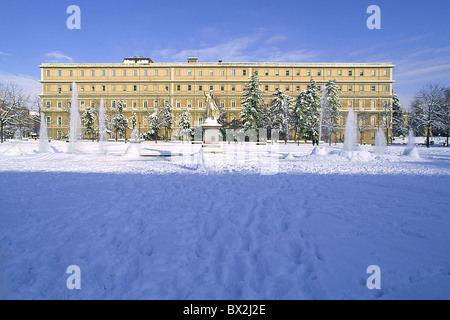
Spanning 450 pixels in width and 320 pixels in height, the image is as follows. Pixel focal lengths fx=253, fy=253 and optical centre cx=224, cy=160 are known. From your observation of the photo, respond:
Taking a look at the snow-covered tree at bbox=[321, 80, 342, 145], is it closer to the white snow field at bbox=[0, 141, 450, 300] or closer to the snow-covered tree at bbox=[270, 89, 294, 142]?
the snow-covered tree at bbox=[270, 89, 294, 142]

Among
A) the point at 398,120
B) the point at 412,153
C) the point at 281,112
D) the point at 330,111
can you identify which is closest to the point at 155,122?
the point at 281,112

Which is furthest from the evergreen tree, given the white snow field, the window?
the white snow field

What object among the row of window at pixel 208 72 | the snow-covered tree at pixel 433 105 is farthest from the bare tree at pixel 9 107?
the snow-covered tree at pixel 433 105

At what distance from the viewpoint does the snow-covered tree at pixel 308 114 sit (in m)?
39.6

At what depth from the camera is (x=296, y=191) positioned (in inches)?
240

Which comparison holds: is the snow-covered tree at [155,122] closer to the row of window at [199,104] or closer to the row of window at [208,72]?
the row of window at [199,104]

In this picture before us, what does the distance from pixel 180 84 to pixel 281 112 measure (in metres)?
25.4

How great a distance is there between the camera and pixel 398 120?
1870 inches

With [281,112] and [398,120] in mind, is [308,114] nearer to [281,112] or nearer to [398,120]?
[281,112]

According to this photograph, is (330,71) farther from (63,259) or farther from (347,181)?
(63,259)

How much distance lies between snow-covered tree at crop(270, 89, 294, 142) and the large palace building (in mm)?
12638

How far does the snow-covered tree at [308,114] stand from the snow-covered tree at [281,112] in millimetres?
1580
